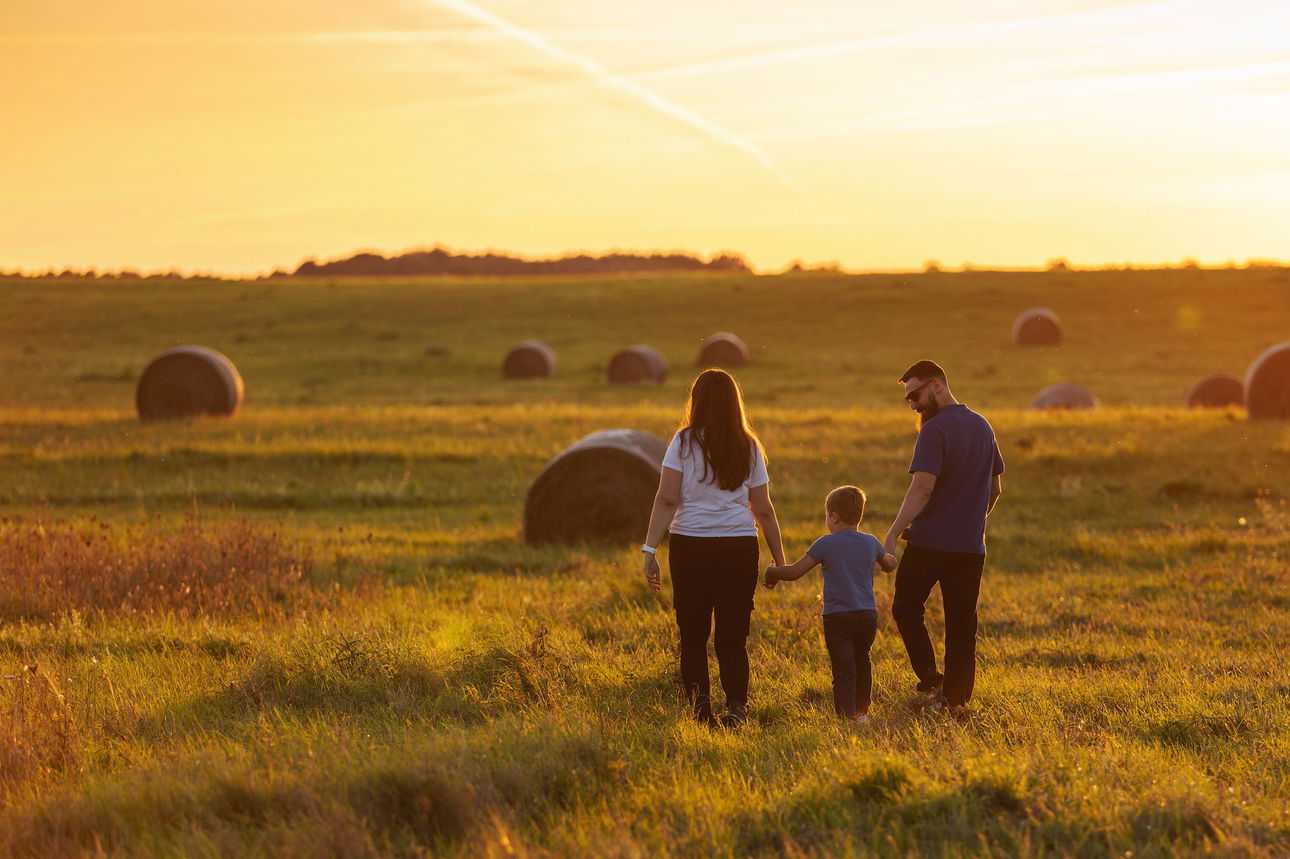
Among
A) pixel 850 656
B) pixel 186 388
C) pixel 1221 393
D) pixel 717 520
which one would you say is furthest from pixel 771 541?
pixel 1221 393

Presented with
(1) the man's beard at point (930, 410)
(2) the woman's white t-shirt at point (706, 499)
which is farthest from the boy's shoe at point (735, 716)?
(1) the man's beard at point (930, 410)

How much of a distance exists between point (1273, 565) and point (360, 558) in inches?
379

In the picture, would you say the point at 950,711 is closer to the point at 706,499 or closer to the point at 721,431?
the point at 706,499

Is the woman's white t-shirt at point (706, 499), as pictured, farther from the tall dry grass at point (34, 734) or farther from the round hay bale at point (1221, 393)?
the round hay bale at point (1221, 393)

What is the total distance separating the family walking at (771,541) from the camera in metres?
6.73

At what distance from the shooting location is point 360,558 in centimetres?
1252

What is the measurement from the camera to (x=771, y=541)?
21.9 ft

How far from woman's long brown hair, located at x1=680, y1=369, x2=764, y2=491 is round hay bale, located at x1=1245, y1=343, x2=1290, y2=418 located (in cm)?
2167

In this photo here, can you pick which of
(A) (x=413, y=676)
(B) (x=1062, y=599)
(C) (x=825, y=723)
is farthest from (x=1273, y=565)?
(A) (x=413, y=676)

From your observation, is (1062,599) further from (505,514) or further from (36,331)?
(36,331)

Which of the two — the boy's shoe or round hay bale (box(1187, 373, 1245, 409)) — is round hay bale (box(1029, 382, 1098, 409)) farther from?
the boy's shoe

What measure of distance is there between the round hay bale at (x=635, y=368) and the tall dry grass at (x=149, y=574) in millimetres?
27592

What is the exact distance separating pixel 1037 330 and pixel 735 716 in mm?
50825

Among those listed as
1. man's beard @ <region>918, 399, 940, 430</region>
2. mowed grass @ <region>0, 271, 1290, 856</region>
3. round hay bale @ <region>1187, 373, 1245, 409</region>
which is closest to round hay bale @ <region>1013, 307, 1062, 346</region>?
round hay bale @ <region>1187, 373, 1245, 409</region>
